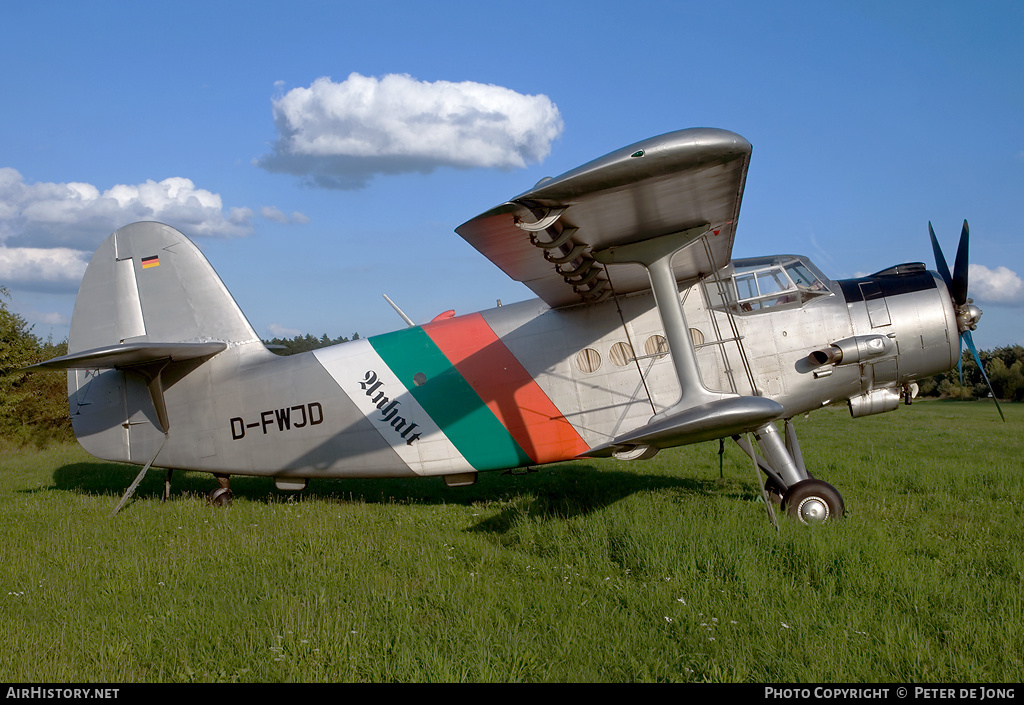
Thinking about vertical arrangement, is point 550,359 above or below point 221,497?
above

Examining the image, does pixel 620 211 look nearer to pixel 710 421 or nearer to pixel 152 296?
pixel 710 421

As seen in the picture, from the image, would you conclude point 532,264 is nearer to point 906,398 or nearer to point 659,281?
point 659,281

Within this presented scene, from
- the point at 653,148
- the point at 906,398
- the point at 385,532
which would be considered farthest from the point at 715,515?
the point at 653,148

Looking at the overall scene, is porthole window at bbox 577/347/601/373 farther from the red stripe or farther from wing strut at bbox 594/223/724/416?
wing strut at bbox 594/223/724/416

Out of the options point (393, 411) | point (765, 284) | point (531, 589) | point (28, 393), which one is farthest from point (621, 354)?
point (28, 393)

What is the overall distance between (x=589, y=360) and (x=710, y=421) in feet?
8.15

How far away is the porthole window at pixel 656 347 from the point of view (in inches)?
286

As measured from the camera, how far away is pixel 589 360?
24.5 feet

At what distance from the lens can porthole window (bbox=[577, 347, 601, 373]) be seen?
7.45 metres

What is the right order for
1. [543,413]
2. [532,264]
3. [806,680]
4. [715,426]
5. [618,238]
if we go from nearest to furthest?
[806,680], [715,426], [618,238], [532,264], [543,413]

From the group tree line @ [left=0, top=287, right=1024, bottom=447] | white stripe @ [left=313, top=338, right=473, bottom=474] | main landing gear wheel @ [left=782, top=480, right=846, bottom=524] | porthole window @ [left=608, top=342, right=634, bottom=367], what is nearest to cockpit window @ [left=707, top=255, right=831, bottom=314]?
porthole window @ [left=608, top=342, right=634, bottom=367]

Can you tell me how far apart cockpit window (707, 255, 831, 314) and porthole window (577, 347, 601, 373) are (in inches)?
57.8
